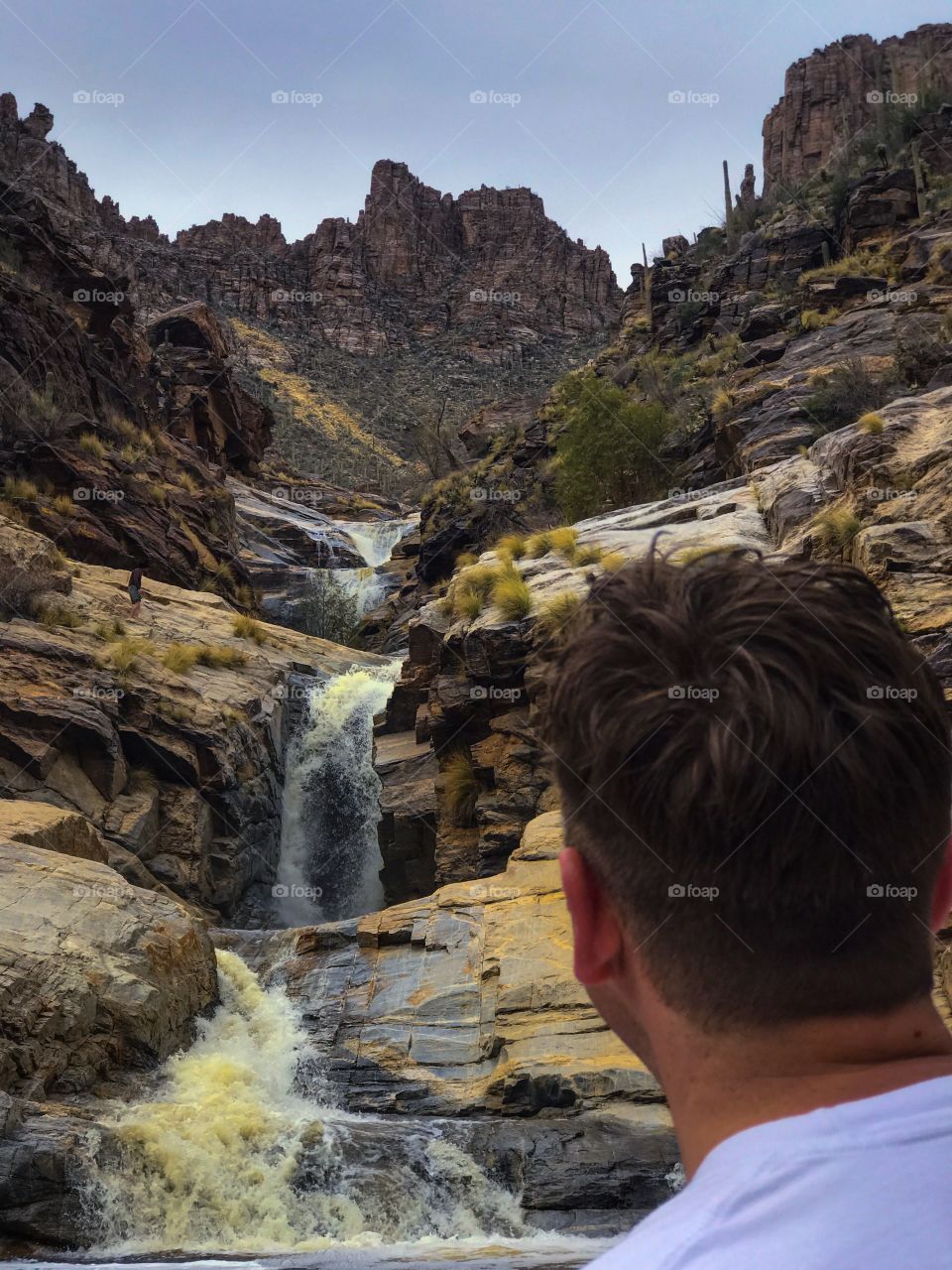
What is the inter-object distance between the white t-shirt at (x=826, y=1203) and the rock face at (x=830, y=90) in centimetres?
6424

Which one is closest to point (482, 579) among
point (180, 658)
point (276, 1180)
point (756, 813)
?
point (180, 658)

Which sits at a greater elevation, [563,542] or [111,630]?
[563,542]

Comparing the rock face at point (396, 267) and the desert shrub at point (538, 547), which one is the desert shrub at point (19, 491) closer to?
the desert shrub at point (538, 547)

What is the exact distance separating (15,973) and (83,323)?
30.7 m

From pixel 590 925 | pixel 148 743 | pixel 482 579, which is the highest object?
pixel 482 579

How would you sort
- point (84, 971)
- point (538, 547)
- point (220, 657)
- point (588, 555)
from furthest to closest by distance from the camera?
point (220, 657), point (538, 547), point (588, 555), point (84, 971)

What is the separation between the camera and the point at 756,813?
1.17 m

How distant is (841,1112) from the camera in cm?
90

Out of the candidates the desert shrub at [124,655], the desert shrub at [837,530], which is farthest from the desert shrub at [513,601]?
the desert shrub at [124,655]

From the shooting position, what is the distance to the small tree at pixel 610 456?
86.9 ft

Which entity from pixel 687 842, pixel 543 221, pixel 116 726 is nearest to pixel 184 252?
pixel 543 221

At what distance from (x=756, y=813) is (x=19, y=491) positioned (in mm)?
28030

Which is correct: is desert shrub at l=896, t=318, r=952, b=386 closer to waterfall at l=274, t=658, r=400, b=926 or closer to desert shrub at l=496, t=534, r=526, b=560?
desert shrub at l=496, t=534, r=526, b=560

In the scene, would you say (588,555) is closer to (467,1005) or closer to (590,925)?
(467,1005)
